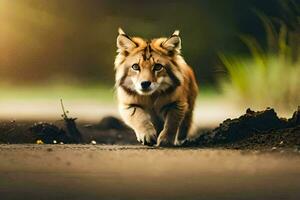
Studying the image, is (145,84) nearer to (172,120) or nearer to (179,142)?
(172,120)

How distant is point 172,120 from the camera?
4.59 meters

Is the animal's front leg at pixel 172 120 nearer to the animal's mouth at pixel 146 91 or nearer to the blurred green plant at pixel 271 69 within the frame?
the animal's mouth at pixel 146 91

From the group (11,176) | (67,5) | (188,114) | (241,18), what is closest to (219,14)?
(241,18)

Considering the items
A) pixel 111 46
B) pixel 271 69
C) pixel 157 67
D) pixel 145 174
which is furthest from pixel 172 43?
pixel 145 174

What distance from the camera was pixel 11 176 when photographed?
3699 millimetres

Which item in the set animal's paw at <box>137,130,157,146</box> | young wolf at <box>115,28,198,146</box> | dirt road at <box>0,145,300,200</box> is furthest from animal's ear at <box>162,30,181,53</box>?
dirt road at <box>0,145,300,200</box>

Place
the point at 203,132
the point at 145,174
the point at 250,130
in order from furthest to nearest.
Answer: the point at 203,132
the point at 250,130
the point at 145,174

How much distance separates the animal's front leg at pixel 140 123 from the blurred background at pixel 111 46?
4.7 inches

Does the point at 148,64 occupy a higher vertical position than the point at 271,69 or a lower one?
lower

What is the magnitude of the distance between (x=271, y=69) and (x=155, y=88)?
874 mm

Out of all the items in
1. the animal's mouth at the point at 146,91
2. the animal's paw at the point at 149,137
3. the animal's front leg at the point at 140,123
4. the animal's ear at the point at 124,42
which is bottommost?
the animal's paw at the point at 149,137

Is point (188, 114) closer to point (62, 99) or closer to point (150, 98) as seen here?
point (150, 98)

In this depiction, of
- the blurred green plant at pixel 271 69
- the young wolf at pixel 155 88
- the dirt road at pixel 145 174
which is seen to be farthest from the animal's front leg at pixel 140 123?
the blurred green plant at pixel 271 69

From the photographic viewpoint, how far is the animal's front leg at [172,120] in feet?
14.8
